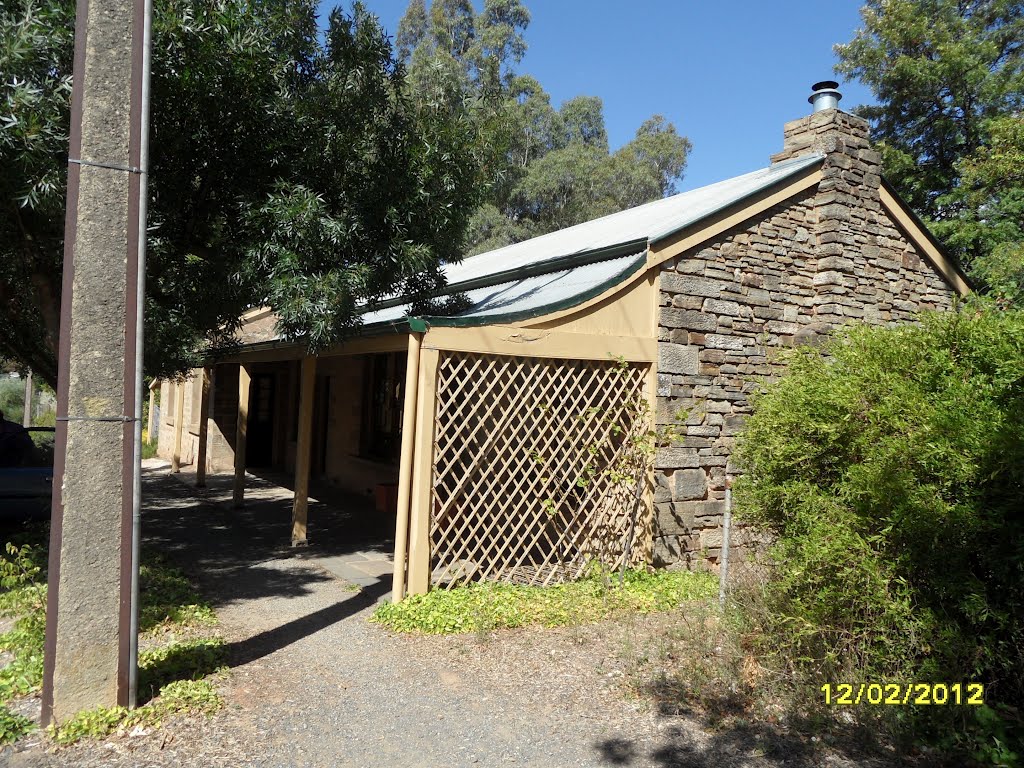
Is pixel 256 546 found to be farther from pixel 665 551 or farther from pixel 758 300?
pixel 758 300

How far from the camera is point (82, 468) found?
3.77 m

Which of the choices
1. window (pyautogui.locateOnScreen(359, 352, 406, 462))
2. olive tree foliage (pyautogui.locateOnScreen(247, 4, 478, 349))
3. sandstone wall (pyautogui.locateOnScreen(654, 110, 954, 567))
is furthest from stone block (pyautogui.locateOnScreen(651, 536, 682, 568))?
window (pyautogui.locateOnScreen(359, 352, 406, 462))

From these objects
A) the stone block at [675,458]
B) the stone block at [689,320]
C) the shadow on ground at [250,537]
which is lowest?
the shadow on ground at [250,537]

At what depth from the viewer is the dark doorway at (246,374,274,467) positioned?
15594mm

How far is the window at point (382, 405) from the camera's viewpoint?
37.1ft

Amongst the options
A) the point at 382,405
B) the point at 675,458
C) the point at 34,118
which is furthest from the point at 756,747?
the point at 382,405

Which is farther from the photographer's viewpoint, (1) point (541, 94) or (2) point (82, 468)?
(1) point (541, 94)

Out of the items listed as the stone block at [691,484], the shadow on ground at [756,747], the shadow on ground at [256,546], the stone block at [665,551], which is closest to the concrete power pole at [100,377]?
the shadow on ground at [256,546]

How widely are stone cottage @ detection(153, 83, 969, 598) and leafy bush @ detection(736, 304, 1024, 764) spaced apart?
2126mm

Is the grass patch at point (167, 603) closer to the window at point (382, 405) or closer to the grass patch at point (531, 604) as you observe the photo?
the grass patch at point (531, 604)

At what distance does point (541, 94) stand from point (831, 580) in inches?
1145

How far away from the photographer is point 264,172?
22.1 feet

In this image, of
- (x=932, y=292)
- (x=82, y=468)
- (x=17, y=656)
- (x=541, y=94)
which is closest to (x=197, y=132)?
(x=82, y=468)

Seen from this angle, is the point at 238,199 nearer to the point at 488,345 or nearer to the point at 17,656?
the point at 488,345
